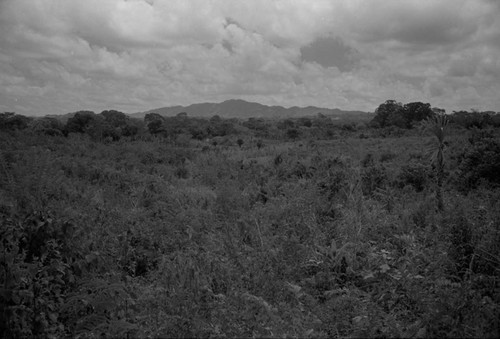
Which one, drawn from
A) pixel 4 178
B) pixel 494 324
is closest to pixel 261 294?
pixel 494 324

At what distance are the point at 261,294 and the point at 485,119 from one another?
164 ft

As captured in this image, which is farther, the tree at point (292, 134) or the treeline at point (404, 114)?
the treeline at point (404, 114)

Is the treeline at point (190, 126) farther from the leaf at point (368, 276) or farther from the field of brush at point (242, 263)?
the leaf at point (368, 276)

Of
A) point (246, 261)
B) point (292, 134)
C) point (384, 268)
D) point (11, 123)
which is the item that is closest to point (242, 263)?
point (246, 261)

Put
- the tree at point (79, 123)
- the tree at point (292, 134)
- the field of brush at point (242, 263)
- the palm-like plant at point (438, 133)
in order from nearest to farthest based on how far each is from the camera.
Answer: the field of brush at point (242, 263) → the palm-like plant at point (438, 133) → the tree at point (79, 123) → the tree at point (292, 134)

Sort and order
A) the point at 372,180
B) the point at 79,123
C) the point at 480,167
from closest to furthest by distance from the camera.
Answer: the point at 480,167
the point at 372,180
the point at 79,123

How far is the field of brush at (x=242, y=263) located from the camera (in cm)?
432

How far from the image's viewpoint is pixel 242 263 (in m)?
6.36

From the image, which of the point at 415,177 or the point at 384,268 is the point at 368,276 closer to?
the point at 384,268

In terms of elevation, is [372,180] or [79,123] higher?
[79,123]

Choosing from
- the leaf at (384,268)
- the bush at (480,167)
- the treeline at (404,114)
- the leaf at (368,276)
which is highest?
the treeline at (404,114)

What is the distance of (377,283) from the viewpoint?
6.08m

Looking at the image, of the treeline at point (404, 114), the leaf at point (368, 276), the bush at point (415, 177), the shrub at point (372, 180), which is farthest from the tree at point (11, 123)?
the treeline at point (404, 114)

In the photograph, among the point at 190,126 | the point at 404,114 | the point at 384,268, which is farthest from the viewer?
the point at 404,114
